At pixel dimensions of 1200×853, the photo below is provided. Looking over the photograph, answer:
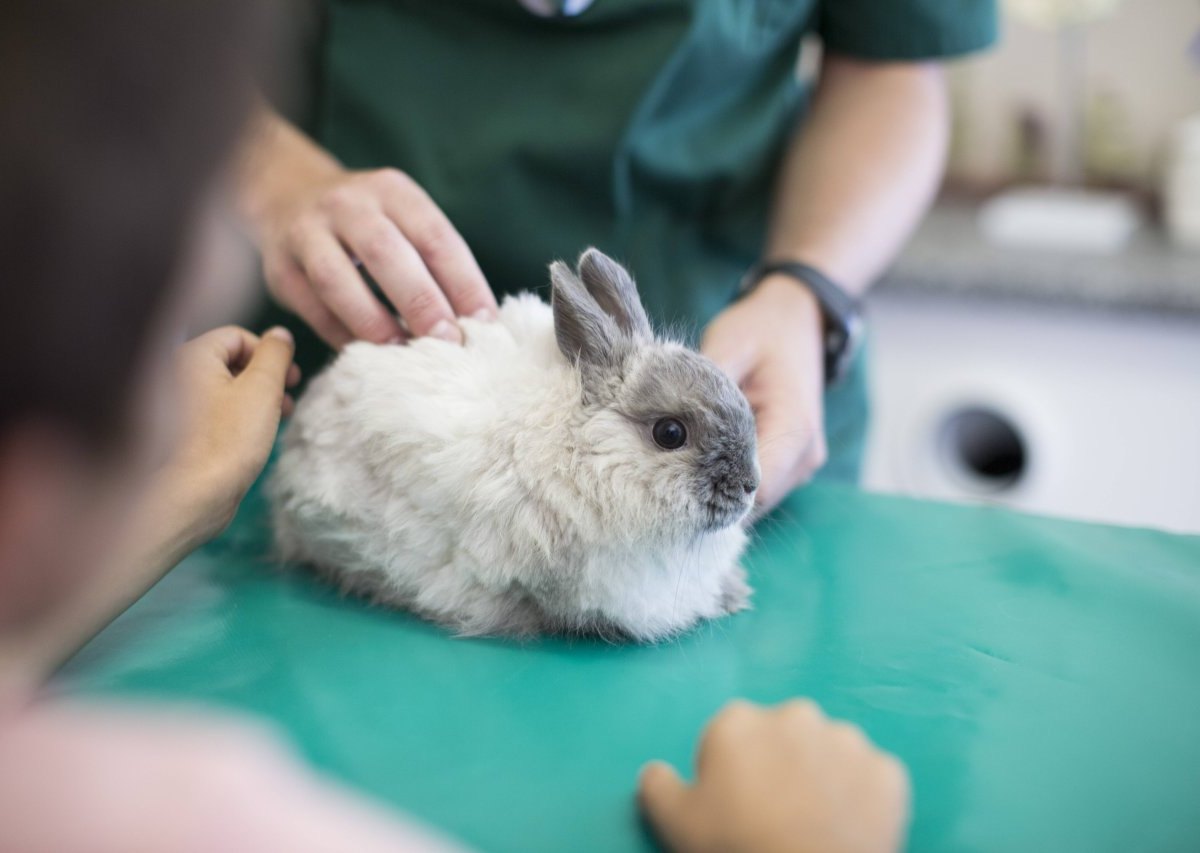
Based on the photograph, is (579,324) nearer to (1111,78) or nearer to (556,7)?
(556,7)

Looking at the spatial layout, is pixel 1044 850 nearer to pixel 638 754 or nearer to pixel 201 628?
pixel 638 754

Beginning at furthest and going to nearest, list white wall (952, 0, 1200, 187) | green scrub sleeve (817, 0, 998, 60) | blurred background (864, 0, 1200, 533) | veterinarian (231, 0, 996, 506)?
white wall (952, 0, 1200, 187) → blurred background (864, 0, 1200, 533) → green scrub sleeve (817, 0, 998, 60) → veterinarian (231, 0, 996, 506)

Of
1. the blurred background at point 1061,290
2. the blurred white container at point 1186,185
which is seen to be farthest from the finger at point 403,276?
the blurred white container at point 1186,185

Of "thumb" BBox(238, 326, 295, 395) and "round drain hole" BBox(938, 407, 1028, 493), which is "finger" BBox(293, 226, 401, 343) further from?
"round drain hole" BBox(938, 407, 1028, 493)

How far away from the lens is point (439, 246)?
0.88 meters

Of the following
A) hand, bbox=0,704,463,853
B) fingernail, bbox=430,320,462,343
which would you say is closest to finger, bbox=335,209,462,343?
fingernail, bbox=430,320,462,343

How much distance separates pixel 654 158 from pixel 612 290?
33 cm

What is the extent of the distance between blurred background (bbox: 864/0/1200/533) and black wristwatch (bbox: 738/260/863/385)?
542mm

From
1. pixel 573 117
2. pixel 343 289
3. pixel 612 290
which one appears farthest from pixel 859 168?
pixel 343 289

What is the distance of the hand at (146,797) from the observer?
1.16 ft

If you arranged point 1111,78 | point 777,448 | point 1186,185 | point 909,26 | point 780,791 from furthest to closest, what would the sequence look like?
point 1111,78 → point 1186,185 → point 909,26 → point 777,448 → point 780,791

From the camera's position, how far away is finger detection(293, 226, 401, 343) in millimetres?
875

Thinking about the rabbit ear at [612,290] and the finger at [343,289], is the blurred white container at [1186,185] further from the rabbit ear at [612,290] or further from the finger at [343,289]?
the finger at [343,289]

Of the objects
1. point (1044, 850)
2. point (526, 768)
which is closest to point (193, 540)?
point (526, 768)
